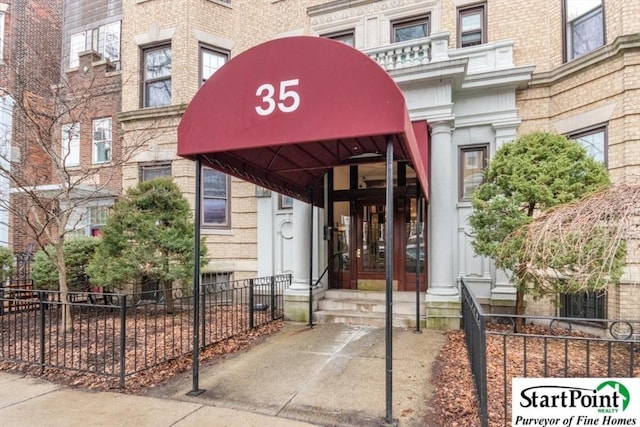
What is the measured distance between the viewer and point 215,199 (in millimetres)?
11086

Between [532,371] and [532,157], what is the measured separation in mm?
3438

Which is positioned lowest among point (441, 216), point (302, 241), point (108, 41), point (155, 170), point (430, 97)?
point (302, 241)

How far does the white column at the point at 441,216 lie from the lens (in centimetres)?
750

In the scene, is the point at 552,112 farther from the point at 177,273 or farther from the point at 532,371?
the point at 177,273

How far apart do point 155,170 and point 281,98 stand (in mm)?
8656

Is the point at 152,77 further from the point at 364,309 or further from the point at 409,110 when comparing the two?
the point at 364,309

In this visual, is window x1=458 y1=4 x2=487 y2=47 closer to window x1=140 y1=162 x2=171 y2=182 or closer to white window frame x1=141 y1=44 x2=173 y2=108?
white window frame x1=141 y1=44 x2=173 y2=108

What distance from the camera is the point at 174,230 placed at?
847cm

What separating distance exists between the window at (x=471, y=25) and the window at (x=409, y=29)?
81 cm

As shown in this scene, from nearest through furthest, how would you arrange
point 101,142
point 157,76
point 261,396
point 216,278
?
1. point 261,396
2. point 216,278
3. point 157,76
4. point 101,142

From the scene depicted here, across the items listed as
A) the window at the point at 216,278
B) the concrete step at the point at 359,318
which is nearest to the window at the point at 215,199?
the window at the point at 216,278

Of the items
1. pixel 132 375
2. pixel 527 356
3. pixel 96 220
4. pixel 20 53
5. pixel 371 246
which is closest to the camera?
pixel 132 375

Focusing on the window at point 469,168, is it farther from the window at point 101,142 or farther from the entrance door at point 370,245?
the window at point 101,142

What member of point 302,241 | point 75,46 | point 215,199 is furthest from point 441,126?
point 75,46
